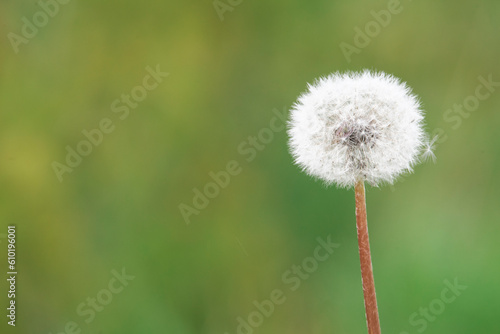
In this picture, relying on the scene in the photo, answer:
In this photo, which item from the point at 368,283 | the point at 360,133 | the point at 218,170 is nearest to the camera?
the point at 368,283

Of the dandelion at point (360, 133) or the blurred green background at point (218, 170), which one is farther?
the blurred green background at point (218, 170)

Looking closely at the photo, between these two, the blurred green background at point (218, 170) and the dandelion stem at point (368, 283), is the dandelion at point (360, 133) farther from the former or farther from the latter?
the blurred green background at point (218, 170)

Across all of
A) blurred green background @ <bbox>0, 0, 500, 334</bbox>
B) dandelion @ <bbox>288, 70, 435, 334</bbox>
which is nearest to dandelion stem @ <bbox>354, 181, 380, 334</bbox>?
dandelion @ <bbox>288, 70, 435, 334</bbox>

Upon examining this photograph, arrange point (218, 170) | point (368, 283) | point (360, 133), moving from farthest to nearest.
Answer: point (218, 170) → point (360, 133) → point (368, 283)

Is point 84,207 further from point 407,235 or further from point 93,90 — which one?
point 407,235

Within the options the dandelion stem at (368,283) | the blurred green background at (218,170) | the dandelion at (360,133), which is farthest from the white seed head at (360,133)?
the blurred green background at (218,170)

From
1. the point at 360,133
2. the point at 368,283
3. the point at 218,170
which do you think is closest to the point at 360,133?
the point at 360,133

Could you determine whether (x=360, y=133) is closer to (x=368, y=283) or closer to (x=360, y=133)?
(x=360, y=133)
